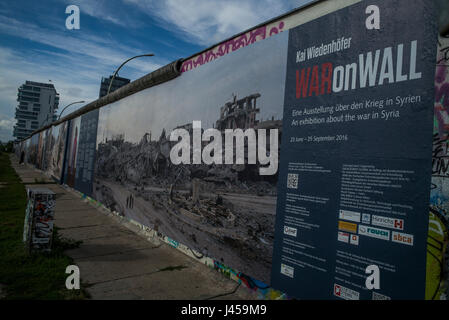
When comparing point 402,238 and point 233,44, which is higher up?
point 233,44

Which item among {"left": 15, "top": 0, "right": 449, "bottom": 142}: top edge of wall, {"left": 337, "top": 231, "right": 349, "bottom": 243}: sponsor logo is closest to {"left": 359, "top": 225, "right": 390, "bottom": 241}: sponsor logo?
{"left": 337, "top": 231, "right": 349, "bottom": 243}: sponsor logo

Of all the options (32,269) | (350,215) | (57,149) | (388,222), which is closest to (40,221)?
(32,269)

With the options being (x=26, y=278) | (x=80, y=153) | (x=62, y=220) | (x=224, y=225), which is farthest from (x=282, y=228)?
(x=80, y=153)

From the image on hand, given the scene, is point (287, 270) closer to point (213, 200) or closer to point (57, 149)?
point (213, 200)

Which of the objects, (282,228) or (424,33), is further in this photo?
(282,228)

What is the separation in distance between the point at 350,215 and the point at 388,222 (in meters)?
0.36

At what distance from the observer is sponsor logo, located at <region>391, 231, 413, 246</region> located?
99.8 inches

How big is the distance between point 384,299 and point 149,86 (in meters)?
7.09

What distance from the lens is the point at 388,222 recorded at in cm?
269

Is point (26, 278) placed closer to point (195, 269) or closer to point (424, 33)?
point (195, 269)

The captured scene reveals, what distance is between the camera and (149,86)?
7.97 metres

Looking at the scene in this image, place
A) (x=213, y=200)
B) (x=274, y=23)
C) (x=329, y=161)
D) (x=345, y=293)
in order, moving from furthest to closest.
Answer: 1. (x=213, y=200)
2. (x=274, y=23)
3. (x=329, y=161)
4. (x=345, y=293)

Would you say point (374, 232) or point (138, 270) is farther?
point (138, 270)

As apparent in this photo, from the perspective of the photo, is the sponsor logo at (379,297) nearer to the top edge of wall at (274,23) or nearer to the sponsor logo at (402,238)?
the sponsor logo at (402,238)
